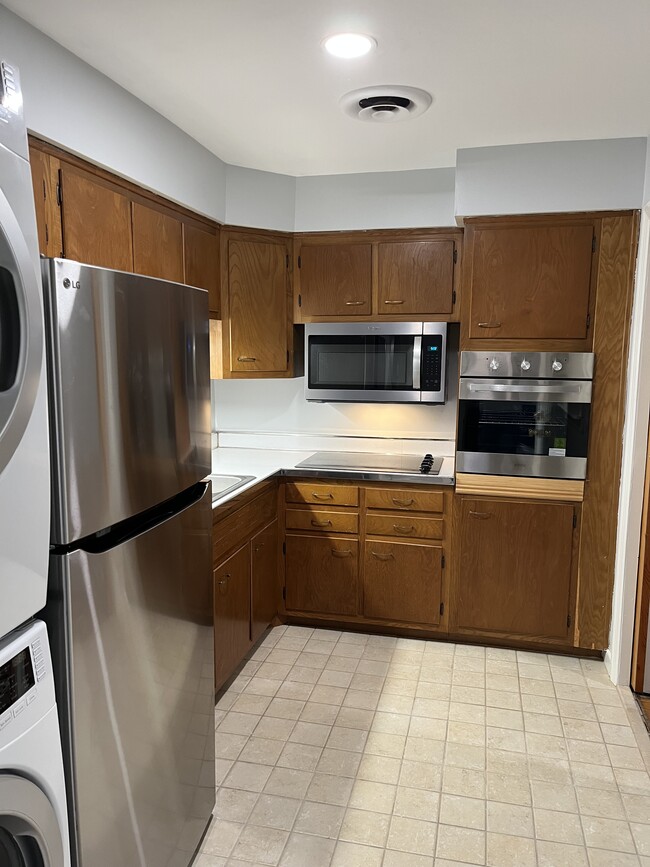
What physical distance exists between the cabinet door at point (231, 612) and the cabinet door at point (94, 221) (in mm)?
1253

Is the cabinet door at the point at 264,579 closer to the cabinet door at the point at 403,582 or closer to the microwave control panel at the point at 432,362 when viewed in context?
the cabinet door at the point at 403,582

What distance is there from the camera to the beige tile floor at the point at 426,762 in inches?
76.7

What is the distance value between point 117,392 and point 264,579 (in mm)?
2053

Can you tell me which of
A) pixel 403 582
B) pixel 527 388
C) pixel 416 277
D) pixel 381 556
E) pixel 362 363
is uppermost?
pixel 416 277

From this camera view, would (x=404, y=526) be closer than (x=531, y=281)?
No

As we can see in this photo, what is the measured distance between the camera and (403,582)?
10.7 ft

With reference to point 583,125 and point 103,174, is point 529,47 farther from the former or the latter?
point 103,174

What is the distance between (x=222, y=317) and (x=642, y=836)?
8.71ft

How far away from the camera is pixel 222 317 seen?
323 cm

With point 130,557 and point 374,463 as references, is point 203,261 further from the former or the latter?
point 130,557

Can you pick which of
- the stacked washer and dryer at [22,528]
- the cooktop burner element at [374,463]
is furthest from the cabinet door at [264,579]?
the stacked washer and dryer at [22,528]

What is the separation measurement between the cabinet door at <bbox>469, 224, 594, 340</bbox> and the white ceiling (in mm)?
403

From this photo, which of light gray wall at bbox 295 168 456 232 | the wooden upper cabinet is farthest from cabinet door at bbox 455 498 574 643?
light gray wall at bbox 295 168 456 232

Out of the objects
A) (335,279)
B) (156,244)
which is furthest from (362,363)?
(156,244)
